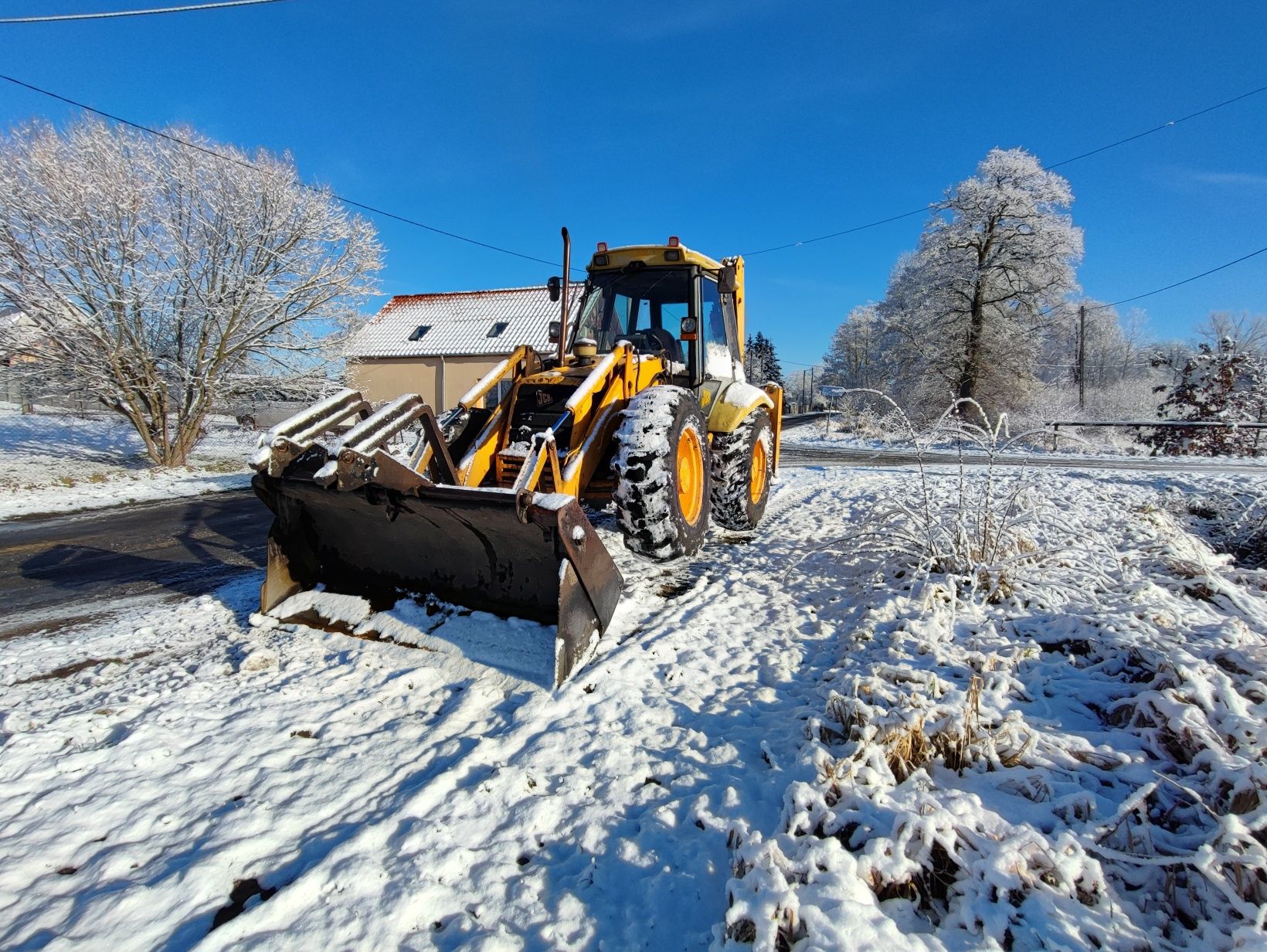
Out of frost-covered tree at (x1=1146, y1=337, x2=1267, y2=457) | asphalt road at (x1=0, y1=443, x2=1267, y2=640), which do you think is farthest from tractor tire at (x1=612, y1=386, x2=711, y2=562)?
frost-covered tree at (x1=1146, y1=337, x2=1267, y2=457)

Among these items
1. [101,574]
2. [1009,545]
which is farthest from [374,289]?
[1009,545]

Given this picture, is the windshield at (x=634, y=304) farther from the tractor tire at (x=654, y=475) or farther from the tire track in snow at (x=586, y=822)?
the tire track in snow at (x=586, y=822)

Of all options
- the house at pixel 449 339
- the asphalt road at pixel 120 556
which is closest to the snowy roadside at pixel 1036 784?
the asphalt road at pixel 120 556

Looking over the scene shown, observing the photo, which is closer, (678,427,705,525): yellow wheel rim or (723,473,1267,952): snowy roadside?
(723,473,1267,952): snowy roadside

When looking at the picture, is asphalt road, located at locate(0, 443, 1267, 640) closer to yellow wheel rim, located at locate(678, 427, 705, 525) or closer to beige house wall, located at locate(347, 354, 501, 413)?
yellow wheel rim, located at locate(678, 427, 705, 525)

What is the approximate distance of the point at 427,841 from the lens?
2.06 m

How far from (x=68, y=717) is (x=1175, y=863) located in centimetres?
407

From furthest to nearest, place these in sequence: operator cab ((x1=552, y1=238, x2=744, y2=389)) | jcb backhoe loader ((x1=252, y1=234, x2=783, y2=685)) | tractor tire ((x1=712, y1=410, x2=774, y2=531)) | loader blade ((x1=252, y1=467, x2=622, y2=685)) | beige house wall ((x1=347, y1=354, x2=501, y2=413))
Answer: beige house wall ((x1=347, y1=354, x2=501, y2=413)), operator cab ((x1=552, y1=238, x2=744, y2=389)), tractor tire ((x1=712, y1=410, x2=774, y2=531)), jcb backhoe loader ((x1=252, y1=234, x2=783, y2=685)), loader blade ((x1=252, y1=467, x2=622, y2=685))

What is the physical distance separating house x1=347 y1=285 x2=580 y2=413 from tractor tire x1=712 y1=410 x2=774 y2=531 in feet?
64.4

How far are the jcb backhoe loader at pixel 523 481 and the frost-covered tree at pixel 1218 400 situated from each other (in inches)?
665

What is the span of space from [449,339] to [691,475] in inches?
982

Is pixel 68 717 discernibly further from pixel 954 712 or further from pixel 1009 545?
pixel 1009 545

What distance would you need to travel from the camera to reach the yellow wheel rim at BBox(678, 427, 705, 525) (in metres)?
4.70

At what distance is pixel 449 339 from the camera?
2744cm
